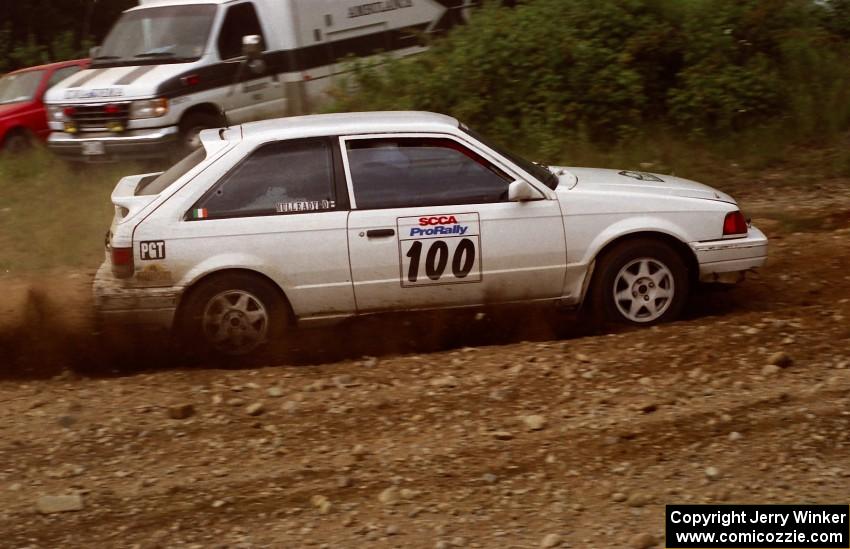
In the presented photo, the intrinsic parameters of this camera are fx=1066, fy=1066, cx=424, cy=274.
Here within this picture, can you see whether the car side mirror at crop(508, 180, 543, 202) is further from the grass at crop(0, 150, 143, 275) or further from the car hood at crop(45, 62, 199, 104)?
the car hood at crop(45, 62, 199, 104)

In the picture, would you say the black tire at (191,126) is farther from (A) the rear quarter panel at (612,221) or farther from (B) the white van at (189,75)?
(A) the rear quarter panel at (612,221)

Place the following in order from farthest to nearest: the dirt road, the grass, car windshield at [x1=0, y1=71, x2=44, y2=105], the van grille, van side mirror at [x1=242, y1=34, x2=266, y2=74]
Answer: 1. car windshield at [x1=0, y1=71, x2=44, y2=105]
2. van side mirror at [x1=242, y1=34, x2=266, y2=74]
3. the van grille
4. the grass
5. the dirt road

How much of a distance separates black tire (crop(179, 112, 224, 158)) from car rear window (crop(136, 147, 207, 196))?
530 cm

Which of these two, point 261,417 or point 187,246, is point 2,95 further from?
point 261,417

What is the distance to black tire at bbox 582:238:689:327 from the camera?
6.92 meters

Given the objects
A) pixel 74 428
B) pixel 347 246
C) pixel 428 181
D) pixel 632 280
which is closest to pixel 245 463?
pixel 74 428

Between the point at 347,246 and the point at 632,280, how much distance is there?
1.88m

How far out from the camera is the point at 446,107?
1263 centimetres

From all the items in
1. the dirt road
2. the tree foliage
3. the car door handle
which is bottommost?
the dirt road

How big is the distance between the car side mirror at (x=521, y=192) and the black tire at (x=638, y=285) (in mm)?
624

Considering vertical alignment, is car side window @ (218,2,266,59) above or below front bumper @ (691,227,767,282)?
above

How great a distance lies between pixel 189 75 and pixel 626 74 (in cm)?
Result: 503

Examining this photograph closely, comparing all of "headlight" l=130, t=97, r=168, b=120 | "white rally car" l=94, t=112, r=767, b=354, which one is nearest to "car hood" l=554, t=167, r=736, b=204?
"white rally car" l=94, t=112, r=767, b=354

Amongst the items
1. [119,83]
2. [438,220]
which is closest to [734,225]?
[438,220]
